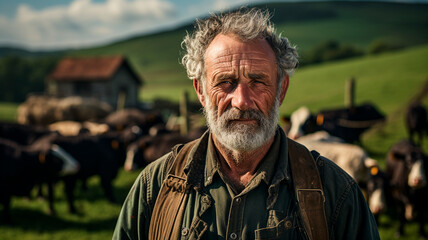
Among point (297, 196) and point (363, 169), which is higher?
point (297, 196)

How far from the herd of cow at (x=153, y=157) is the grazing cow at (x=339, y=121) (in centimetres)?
3

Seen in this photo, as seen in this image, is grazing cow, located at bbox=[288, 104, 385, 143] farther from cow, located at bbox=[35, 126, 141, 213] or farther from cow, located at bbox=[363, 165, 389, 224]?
cow, located at bbox=[35, 126, 141, 213]

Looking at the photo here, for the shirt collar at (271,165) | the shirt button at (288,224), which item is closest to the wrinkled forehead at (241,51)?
the shirt collar at (271,165)

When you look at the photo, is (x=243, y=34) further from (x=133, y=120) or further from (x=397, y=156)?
(x=133, y=120)

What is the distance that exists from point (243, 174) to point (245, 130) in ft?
0.92

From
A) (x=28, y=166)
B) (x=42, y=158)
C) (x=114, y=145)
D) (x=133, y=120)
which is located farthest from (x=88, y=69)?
(x=42, y=158)

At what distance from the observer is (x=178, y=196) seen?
2002mm

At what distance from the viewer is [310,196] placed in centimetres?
188

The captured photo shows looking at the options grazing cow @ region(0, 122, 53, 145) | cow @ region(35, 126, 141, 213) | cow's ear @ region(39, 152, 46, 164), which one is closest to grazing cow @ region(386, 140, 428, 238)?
cow @ region(35, 126, 141, 213)

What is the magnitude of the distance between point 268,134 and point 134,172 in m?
10.1

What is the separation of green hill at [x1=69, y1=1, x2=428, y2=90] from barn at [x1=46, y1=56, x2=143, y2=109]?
11171 millimetres

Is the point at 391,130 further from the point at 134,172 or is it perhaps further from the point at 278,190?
the point at 278,190

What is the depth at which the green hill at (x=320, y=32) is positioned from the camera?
2109 inches

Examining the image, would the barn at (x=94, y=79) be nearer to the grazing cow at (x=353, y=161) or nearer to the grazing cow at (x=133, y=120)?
the grazing cow at (x=133, y=120)
